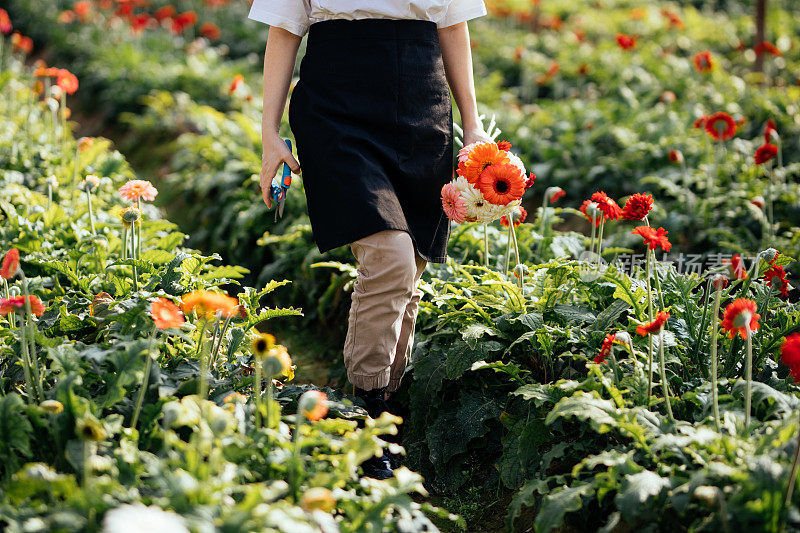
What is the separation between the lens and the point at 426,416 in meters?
2.74

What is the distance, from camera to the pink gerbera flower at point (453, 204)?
2.48 metres

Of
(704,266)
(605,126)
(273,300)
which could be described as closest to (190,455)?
(273,300)

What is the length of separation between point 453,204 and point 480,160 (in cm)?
16

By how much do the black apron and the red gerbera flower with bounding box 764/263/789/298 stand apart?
1.18 meters

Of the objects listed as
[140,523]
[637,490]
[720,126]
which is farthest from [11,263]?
[720,126]

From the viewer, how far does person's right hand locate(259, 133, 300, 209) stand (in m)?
2.53

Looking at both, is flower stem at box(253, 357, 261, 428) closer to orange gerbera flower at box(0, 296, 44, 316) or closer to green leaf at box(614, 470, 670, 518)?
orange gerbera flower at box(0, 296, 44, 316)

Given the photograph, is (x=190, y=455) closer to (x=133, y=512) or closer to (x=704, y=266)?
(x=133, y=512)

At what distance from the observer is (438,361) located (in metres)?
2.78

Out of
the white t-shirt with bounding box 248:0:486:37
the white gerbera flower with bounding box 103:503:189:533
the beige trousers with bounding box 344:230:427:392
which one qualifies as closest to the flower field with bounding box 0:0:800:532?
the white gerbera flower with bounding box 103:503:189:533

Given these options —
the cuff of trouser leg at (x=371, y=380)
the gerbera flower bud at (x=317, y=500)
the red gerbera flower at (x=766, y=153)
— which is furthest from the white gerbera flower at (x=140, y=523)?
the red gerbera flower at (x=766, y=153)

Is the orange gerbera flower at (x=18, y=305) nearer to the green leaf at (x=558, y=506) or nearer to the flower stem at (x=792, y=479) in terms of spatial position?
the green leaf at (x=558, y=506)

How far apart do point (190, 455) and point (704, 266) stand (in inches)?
118

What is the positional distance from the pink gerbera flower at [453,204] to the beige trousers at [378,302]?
0.16m
